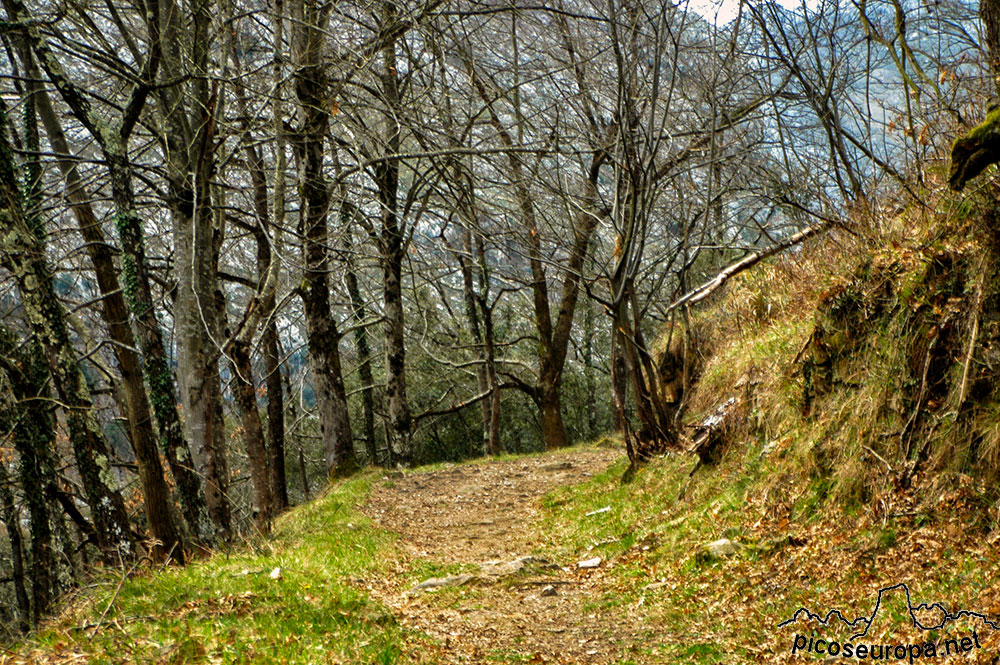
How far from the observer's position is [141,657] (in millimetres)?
4211

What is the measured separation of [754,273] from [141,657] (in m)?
8.49

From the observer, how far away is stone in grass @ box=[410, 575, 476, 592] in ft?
21.1

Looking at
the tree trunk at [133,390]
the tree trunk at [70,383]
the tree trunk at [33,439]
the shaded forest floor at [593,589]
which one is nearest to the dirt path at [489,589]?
the shaded forest floor at [593,589]

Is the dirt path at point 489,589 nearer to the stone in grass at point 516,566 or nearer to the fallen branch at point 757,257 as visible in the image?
the stone in grass at point 516,566

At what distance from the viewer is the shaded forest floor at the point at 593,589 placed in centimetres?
440

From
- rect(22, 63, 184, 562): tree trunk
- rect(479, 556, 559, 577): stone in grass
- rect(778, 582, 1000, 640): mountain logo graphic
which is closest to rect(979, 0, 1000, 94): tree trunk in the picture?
rect(778, 582, 1000, 640): mountain logo graphic

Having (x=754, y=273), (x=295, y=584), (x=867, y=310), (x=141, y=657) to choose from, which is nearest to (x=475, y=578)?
(x=295, y=584)

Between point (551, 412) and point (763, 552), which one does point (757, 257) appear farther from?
point (551, 412)

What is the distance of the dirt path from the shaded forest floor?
24mm

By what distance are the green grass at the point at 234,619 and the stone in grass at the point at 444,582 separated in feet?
1.80

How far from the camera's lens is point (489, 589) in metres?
6.38

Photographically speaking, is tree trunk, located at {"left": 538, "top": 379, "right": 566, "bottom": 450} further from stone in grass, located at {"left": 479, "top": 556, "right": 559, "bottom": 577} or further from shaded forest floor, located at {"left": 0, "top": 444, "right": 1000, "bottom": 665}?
stone in grass, located at {"left": 479, "top": 556, "right": 559, "bottom": 577}

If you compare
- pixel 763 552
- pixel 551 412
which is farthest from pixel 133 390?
pixel 551 412

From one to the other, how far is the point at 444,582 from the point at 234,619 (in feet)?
6.76
